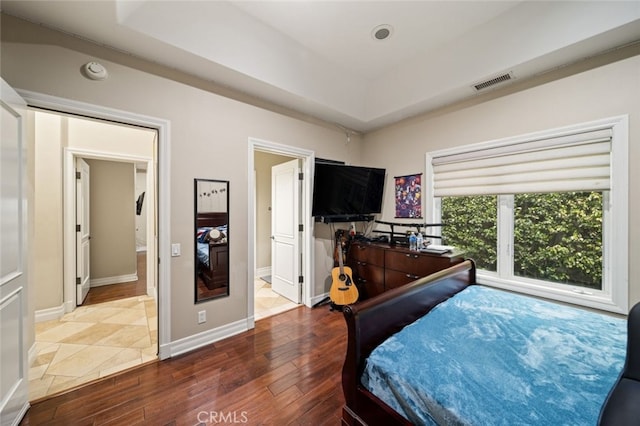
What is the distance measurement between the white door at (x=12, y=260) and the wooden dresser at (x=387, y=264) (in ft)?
10.2

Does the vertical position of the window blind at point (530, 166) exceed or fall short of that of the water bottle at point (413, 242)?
it exceeds it

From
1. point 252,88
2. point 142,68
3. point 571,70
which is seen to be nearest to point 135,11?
point 142,68

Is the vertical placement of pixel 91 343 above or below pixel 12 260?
below

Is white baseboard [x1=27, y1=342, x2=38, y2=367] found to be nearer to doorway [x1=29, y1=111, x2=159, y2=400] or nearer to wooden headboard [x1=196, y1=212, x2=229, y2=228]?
doorway [x1=29, y1=111, x2=159, y2=400]

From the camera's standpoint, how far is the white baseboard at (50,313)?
111 inches

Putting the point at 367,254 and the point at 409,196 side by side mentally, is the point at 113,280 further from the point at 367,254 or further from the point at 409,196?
the point at 409,196

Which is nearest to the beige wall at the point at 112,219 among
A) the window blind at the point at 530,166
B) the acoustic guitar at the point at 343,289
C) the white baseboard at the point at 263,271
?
the white baseboard at the point at 263,271

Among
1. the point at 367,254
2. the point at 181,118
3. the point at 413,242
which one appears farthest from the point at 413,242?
the point at 181,118

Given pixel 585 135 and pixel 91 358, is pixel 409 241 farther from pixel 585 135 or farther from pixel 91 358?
pixel 91 358

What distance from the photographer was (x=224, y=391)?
1812 millimetres

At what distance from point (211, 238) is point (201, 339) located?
3.33ft

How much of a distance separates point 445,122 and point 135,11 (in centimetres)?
319

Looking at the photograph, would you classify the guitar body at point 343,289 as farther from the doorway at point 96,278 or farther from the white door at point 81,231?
the white door at point 81,231

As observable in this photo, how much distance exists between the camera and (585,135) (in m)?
2.07
